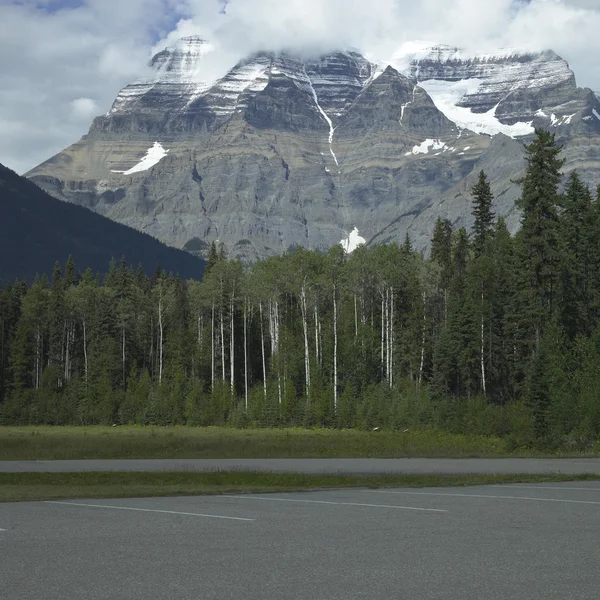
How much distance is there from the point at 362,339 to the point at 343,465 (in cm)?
5779

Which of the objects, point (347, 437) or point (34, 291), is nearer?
point (347, 437)

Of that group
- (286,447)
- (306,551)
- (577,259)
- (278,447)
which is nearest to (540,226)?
(577,259)

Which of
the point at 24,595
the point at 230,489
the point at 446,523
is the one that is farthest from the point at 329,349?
the point at 24,595

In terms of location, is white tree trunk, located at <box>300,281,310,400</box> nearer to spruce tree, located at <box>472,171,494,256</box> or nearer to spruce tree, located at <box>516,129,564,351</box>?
spruce tree, located at <box>472,171,494,256</box>

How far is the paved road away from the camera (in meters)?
36.2

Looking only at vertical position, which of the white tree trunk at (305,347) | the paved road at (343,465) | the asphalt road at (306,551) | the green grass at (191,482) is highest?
the white tree trunk at (305,347)

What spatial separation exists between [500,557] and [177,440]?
53676mm

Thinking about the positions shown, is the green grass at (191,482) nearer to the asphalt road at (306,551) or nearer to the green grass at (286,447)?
the asphalt road at (306,551)

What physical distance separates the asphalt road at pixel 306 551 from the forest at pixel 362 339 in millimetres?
32663

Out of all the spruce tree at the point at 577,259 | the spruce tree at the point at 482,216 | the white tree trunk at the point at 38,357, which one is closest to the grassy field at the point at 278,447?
the spruce tree at the point at 577,259

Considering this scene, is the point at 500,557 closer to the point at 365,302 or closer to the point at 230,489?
the point at 230,489

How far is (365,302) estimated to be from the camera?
107 meters

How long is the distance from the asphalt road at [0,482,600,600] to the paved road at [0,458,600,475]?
48.4 feet

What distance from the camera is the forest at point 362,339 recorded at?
60.4m
